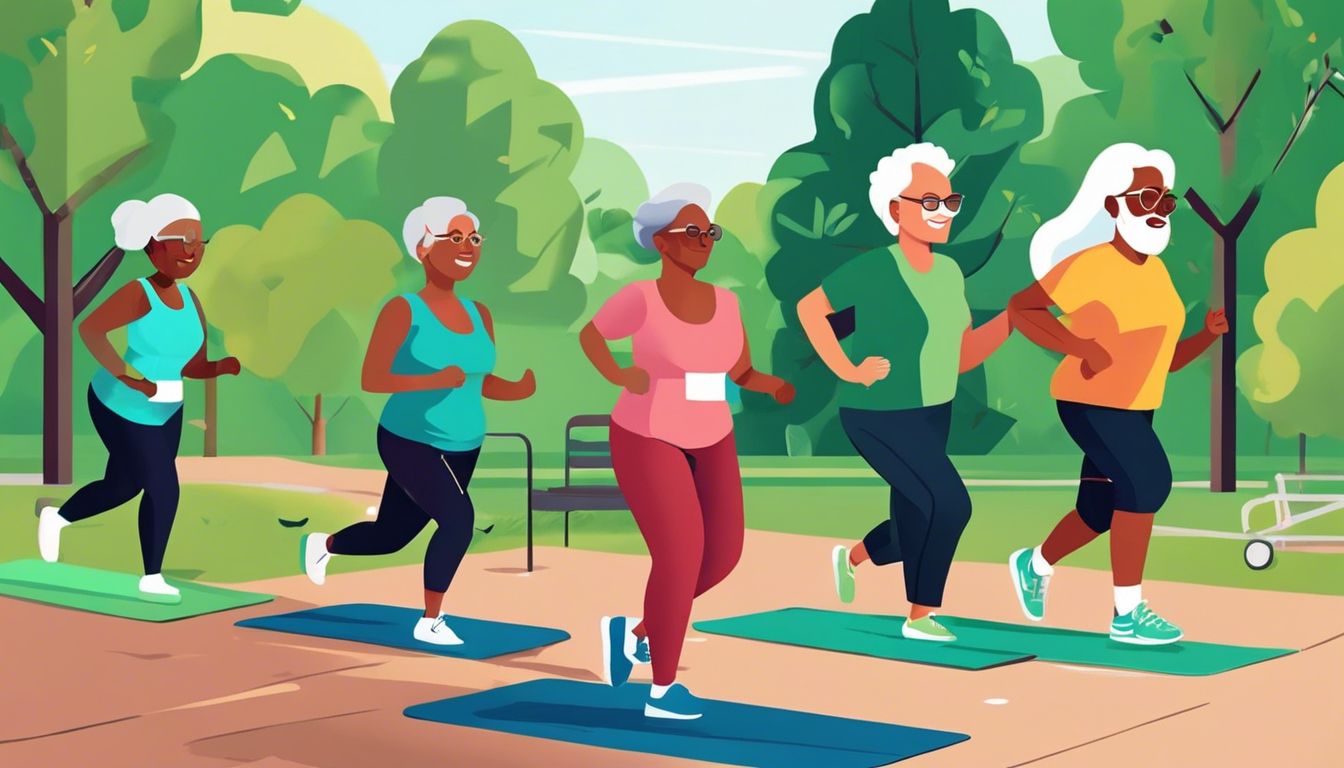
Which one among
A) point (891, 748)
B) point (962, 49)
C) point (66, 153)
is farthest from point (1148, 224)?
point (962, 49)

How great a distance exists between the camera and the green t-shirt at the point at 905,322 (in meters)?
7.55

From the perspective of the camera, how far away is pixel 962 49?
2328 centimetres

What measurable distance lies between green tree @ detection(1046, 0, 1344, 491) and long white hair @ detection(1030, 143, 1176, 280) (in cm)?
1071

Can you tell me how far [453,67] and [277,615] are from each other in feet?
59.8

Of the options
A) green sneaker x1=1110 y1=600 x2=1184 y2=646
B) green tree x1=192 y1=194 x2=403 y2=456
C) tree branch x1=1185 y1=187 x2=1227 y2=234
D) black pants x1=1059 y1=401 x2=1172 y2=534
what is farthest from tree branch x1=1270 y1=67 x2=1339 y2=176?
green sneaker x1=1110 y1=600 x2=1184 y2=646

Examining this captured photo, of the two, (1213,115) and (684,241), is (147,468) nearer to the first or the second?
(684,241)

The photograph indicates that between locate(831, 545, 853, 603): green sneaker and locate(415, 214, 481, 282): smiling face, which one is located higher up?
locate(415, 214, 481, 282): smiling face

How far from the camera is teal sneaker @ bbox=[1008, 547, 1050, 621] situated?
8.22 m

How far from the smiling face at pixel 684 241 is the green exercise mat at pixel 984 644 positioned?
223 cm

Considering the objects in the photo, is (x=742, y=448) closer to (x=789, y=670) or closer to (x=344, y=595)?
(x=344, y=595)

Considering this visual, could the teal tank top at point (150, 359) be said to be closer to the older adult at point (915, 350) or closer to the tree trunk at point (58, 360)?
the older adult at point (915, 350)

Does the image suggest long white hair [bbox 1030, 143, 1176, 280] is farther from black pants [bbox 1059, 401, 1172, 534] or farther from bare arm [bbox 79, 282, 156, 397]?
bare arm [bbox 79, 282, 156, 397]

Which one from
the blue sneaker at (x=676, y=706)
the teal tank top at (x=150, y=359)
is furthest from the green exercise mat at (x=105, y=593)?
the blue sneaker at (x=676, y=706)

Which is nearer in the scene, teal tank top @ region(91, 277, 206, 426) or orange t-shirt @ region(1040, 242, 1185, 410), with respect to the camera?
orange t-shirt @ region(1040, 242, 1185, 410)
